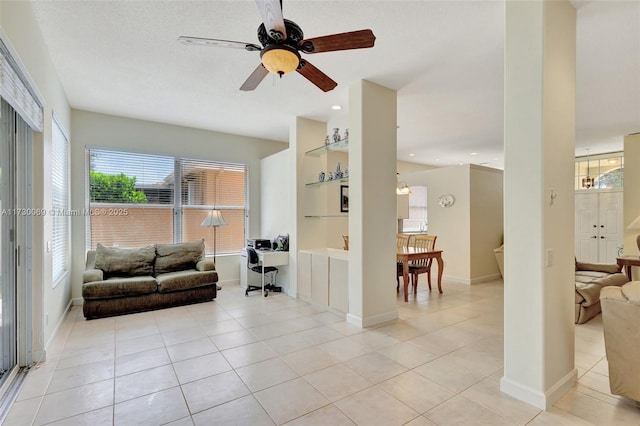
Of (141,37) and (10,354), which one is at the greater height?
(141,37)

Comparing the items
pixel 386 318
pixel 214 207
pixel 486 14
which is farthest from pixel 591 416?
pixel 214 207

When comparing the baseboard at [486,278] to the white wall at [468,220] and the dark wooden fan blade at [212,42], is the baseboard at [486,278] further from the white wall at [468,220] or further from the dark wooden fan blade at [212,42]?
the dark wooden fan blade at [212,42]

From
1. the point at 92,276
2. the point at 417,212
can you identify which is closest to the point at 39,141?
the point at 92,276

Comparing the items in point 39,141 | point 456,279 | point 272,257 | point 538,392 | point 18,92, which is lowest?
point 456,279

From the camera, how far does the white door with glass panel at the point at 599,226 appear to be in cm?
693

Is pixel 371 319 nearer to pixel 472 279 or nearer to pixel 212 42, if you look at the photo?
pixel 212 42

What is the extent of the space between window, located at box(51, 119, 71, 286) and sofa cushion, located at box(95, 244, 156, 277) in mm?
426

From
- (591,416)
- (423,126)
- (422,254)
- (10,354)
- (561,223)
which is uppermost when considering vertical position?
(423,126)

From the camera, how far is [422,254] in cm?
514

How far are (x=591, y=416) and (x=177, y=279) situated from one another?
4.61 m

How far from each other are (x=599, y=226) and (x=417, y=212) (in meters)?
3.98

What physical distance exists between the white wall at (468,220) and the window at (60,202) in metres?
6.40

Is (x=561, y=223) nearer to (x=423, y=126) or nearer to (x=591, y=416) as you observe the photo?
(x=591, y=416)

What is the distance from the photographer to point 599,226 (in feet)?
23.6
